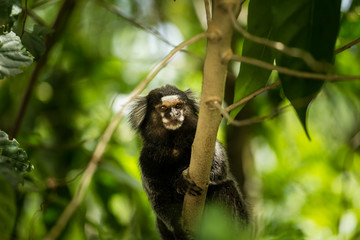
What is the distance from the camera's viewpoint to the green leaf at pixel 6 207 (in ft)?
5.47

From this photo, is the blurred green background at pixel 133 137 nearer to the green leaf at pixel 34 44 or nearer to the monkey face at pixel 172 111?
the monkey face at pixel 172 111

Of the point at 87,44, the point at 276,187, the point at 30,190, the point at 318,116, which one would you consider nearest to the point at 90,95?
the point at 87,44

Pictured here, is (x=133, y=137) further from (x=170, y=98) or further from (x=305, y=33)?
(x=305, y=33)

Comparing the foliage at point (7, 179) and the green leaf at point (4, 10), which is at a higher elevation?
the green leaf at point (4, 10)

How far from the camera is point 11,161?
5.49ft

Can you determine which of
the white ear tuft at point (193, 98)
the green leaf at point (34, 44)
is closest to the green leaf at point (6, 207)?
the green leaf at point (34, 44)

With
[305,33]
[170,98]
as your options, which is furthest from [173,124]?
[305,33]

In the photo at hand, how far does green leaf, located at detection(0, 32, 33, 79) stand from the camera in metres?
1.65

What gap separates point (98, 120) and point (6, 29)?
2.16 meters

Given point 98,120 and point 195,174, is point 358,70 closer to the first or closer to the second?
point 98,120

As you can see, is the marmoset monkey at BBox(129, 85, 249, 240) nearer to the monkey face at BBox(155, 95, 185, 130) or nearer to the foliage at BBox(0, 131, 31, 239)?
the monkey face at BBox(155, 95, 185, 130)

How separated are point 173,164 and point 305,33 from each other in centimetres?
134

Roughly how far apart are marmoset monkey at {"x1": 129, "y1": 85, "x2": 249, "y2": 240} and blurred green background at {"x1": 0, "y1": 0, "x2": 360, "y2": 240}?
39cm

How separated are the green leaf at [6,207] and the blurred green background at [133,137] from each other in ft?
4.37
